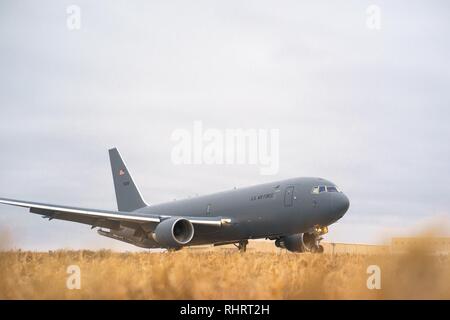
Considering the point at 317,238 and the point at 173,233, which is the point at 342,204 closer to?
the point at 317,238

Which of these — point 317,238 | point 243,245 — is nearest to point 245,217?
point 243,245

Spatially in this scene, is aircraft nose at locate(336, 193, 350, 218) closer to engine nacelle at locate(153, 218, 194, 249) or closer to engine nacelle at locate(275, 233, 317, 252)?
engine nacelle at locate(275, 233, 317, 252)

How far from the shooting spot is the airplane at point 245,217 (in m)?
26.9

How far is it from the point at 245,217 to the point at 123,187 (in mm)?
17434

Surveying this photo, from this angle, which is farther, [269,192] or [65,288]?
[269,192]

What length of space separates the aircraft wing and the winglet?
524 inches

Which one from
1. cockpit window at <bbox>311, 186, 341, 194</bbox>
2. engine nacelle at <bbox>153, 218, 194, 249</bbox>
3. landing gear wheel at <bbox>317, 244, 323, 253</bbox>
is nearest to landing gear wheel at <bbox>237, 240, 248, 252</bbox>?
landing gear wheel at <bbox>317, 244, 323, 253</bbox>

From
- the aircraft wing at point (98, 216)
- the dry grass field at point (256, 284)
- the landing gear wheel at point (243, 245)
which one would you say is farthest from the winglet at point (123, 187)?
the dry grass field at point (256, 284)

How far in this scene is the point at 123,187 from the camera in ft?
149
